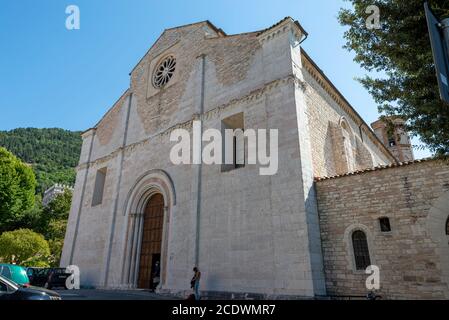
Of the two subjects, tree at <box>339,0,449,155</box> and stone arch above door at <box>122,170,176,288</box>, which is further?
stone arch above door at <box>122,170,176,288</box>

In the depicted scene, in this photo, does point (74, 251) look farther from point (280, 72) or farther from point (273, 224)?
point (280, 72)

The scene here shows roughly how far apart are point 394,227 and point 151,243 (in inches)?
420

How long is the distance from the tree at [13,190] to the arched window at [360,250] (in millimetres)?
33515

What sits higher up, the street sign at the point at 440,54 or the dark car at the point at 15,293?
the street sign at the point at 440,54

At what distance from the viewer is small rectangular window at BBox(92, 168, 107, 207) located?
60.7ft

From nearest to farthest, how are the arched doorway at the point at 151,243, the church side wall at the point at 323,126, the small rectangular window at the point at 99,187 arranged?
the church side wall at the point at 323,126 → the arched doorway at the point at 151,243 → the small rectangular window at the point at 99,187

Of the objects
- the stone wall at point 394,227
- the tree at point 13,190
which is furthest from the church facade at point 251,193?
the tree at point 13,190

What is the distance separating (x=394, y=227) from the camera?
27.6 ft

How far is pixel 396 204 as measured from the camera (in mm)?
8539

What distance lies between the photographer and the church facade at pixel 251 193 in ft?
27.8

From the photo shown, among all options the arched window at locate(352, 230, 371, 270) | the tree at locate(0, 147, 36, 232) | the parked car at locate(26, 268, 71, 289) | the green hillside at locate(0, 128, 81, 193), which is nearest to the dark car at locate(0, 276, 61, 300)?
the arched window at locate(352, 230, 371, 270)

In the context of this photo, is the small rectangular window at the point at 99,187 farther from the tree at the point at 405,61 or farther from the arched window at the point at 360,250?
the tree at the point at 405,61

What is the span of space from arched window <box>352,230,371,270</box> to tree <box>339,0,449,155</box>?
3.84 metres

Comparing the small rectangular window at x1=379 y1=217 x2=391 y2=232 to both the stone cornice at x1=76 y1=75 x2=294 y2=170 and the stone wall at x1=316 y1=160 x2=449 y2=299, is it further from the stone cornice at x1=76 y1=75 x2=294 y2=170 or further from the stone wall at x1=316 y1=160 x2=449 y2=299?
the stone cornice at x1=76 y1=75 x2=294 y2=170
